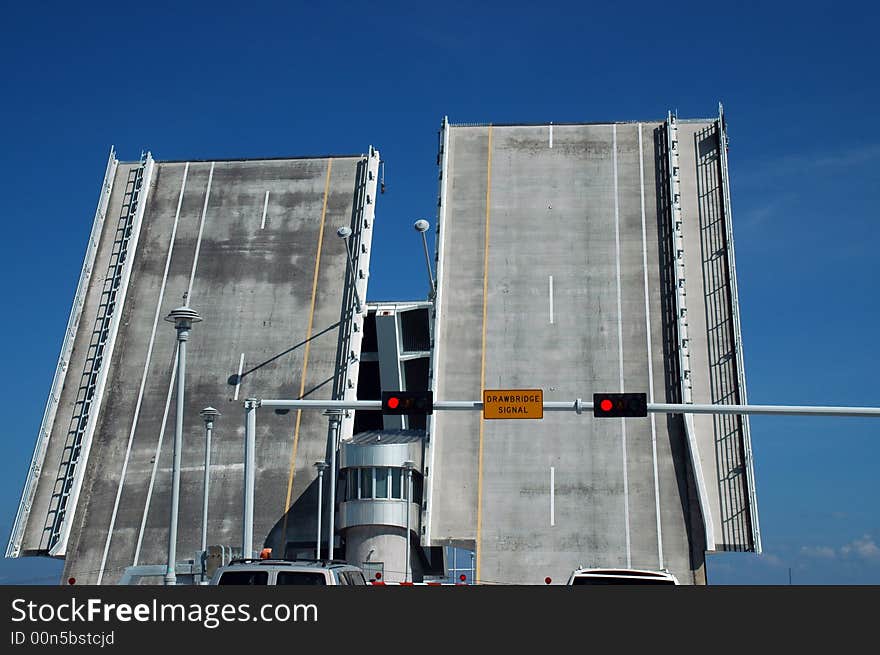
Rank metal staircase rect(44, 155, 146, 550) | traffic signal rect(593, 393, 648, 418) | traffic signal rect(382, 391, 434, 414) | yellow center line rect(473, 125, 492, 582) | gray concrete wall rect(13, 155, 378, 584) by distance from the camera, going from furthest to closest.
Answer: metal staircase rect(44, 155, 146, 550) → gray concrete wall rect(13, 155, 378, 584) → yellow center line rect(473, 125, 492, 582) → traffic signal rect(382, 391, 434, 414) → traffic signal rect(593, 393, 648, 418)

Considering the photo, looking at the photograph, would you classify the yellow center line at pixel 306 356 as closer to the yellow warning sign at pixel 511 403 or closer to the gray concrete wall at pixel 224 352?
the gray concrete wall at pixel 224 352

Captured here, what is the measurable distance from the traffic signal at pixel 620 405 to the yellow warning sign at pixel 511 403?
1481 millimetres

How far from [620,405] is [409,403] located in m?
5.16

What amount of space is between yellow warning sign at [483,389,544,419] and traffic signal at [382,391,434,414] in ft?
4.65

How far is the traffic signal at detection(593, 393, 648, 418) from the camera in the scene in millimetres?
25391

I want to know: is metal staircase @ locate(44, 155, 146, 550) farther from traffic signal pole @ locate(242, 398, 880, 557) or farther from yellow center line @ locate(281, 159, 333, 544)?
traffic signal pole @ locate(242, 398, 880, 557)

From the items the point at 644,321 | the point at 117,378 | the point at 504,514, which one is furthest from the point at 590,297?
the point at 117,378

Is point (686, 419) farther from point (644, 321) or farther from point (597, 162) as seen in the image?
point (597, 162)

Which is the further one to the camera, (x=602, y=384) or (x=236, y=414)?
(x=236, y=414)

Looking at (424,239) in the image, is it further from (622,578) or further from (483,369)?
(622,578)

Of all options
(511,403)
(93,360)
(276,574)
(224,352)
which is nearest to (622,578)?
(276,574)

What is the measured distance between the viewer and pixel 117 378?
45156 millimetres

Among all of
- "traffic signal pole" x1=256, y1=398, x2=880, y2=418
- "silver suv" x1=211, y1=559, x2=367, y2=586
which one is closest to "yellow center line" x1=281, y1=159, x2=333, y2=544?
"traffic signal pole" x1=256, y1=398, x2=880, y2=418
